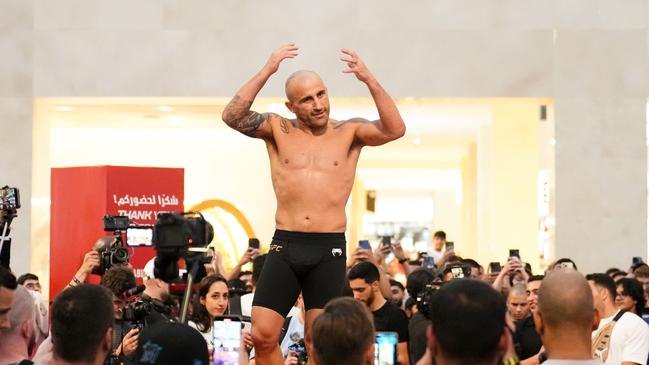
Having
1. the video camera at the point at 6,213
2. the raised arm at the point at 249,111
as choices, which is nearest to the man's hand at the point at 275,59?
Result: the raised arm at the point at 249,111

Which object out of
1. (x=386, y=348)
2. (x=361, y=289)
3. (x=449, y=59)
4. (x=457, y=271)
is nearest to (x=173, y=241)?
(x=386, y=348)

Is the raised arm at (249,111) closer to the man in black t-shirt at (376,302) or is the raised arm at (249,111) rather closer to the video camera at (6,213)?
the video camera at (6,213)

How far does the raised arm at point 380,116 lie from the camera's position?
6.12m

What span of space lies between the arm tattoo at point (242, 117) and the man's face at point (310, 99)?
0.22 metres

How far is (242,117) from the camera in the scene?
20.5 feet

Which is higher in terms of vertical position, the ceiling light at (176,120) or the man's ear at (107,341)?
the ceiling light at (176,120)

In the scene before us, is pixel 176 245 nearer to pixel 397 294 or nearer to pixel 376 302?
pixel 376 302

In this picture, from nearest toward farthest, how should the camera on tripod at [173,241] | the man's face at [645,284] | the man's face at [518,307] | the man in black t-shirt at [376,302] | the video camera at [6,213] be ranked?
the camera on tripod at [173,241] < the video camera at [6,213] < the man in black t-shirt at [376,302] < the man's face at [518,307] < the man's face at [645,284]

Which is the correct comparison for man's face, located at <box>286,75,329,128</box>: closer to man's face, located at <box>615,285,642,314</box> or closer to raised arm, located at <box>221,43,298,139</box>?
raised arm, located at <box>221,43,298,139</box>

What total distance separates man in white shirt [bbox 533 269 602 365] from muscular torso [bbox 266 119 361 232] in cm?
217

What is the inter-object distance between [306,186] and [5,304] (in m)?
2.13

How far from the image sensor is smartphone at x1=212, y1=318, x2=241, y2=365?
7074 millimetres

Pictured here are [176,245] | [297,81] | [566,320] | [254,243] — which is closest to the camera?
[566,320]

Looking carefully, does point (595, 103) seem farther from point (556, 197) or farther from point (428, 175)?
point (428, 175)
